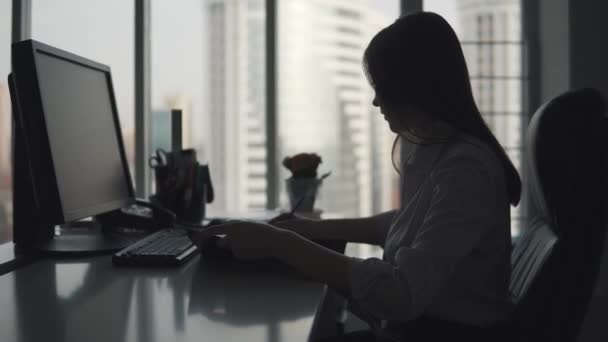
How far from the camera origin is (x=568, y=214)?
2.76 ft

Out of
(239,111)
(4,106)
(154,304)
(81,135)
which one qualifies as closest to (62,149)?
(81,135)

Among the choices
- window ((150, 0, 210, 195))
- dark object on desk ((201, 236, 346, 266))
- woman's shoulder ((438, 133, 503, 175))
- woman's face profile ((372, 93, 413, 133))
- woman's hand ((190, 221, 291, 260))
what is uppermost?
window ((150, 0, 210, 195))

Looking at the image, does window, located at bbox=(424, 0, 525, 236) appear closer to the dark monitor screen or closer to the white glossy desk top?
the dark monitor screen

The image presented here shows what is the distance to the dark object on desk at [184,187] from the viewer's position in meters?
1.87

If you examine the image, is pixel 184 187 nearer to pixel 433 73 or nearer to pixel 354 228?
pixel 354 228

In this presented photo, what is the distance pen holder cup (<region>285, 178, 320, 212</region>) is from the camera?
2117mm

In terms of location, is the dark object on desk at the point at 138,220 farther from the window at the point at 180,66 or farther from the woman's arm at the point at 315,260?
the window at the point at 180,66

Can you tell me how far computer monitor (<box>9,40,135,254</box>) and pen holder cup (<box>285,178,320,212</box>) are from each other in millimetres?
644

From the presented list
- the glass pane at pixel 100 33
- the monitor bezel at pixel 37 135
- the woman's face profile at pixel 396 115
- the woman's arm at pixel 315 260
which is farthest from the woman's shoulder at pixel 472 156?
the glass pane at pixel 100 33

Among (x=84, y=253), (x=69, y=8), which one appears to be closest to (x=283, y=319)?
(x=84, y=253)

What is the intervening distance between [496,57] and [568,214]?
6.29 feet

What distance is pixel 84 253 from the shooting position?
1.34 meters

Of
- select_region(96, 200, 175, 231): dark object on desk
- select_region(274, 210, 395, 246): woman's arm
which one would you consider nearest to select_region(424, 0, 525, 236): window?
select_region(274, 210, 395, 246): woman's arm

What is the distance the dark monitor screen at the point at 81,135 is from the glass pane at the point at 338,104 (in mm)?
1075
